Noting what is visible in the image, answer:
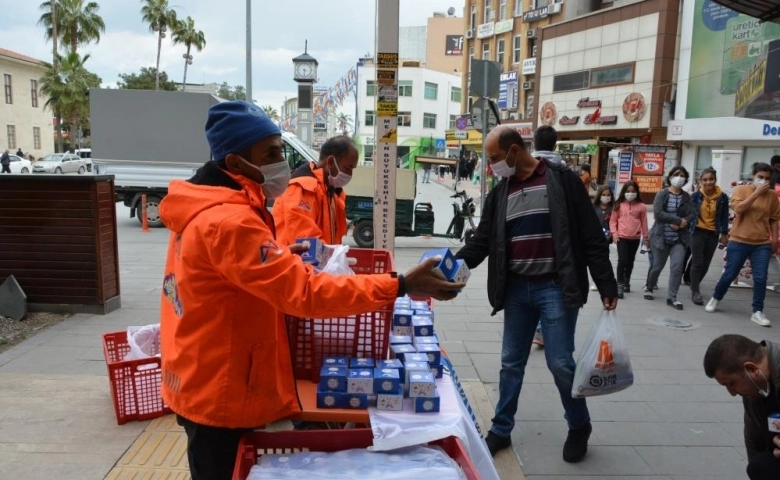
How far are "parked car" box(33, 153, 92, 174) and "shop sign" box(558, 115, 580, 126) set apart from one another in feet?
92.0

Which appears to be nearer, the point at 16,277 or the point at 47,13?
the point at 16,277

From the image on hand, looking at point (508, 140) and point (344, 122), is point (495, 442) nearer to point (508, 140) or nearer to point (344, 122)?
point (508, 140)

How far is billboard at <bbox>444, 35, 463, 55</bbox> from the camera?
72500 mm

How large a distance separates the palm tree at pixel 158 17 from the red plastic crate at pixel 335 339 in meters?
49.5

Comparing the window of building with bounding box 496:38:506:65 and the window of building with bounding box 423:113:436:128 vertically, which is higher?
the window of building with bounding box 496:38:506:65

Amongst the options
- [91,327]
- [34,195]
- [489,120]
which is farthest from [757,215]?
[34,195]

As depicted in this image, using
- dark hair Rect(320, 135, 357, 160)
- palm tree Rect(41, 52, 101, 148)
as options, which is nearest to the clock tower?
dark hair Rect(320, 135, 357, 160)

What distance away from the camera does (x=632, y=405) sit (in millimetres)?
4391

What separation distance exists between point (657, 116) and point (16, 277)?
87.0 feet

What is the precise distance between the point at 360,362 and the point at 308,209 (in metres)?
1.63

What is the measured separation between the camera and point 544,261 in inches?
131

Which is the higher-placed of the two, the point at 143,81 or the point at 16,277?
the point at 143,81

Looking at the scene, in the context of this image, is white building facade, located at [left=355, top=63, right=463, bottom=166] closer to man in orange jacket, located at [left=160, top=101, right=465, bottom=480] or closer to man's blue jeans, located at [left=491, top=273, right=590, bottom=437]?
man's blue jeans, located at [left=491, top=273, right=590, bottom=437]

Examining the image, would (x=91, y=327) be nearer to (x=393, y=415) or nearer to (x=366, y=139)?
(x=393, y=415)
